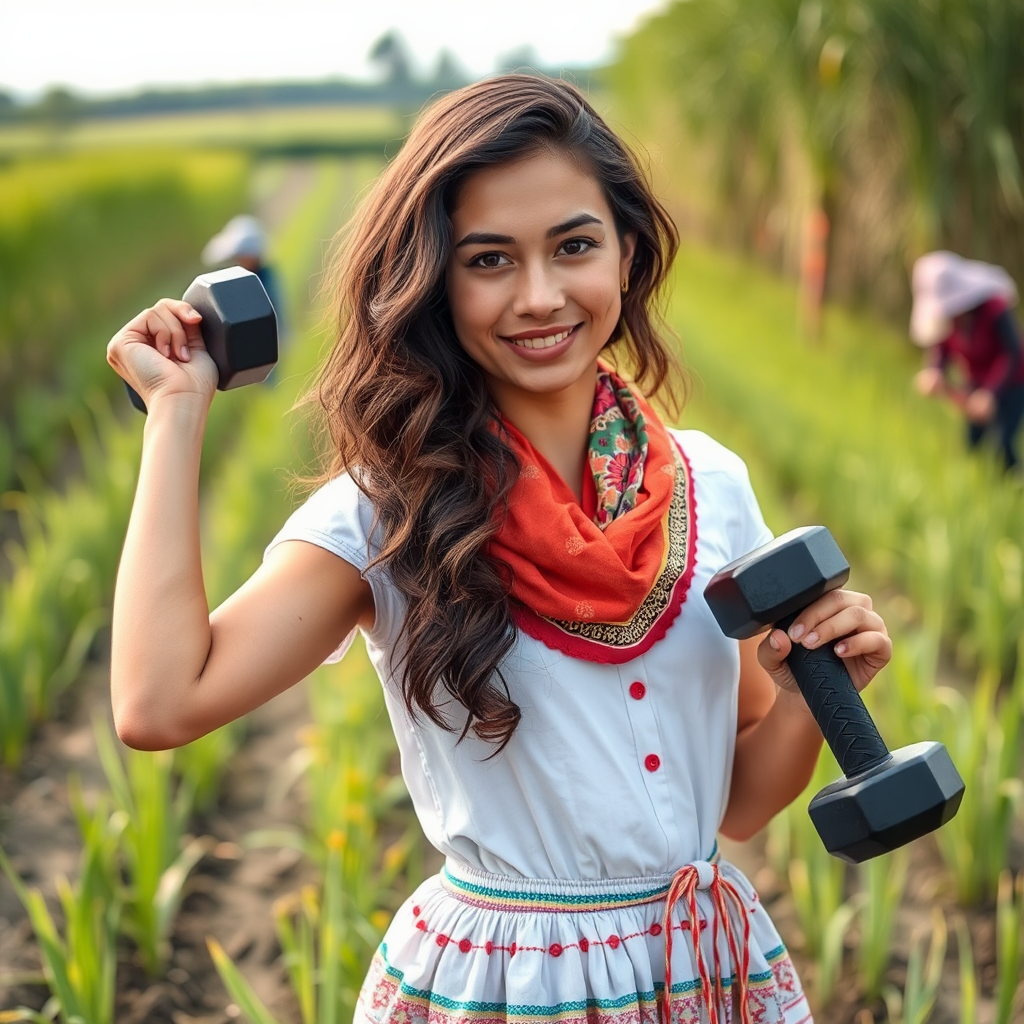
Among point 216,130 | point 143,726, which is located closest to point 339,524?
point 143,726

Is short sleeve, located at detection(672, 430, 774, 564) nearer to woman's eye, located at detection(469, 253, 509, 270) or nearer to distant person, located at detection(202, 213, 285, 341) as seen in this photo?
woman's eye, located at detection(469, 253, 509, 270)

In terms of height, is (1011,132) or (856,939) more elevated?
(1011,132)

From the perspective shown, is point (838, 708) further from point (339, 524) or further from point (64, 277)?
point (64, 277)

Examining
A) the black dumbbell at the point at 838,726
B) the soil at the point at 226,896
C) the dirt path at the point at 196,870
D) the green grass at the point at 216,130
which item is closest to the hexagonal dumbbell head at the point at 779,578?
the black dumbbell at the point at 838,726

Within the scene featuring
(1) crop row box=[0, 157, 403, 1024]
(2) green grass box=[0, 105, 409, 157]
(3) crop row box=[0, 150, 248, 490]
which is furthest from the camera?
(2) green grass box=[0, 105, 409, 157]

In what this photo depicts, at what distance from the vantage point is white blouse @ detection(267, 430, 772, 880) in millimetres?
1322

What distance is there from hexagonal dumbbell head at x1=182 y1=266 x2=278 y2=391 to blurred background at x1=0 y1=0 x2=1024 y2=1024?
0.53 m

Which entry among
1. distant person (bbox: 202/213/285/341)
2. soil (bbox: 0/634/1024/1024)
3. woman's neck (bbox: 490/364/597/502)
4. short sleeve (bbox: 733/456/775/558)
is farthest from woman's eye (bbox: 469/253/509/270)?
distant person (bbox: 202/213/285/341)

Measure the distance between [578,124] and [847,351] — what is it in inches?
310

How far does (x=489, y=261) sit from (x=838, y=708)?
580 mm

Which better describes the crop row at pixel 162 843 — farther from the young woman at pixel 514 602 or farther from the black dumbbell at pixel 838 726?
the black dumbbell at pixel 838 726

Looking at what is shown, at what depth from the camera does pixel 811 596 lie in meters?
1.28

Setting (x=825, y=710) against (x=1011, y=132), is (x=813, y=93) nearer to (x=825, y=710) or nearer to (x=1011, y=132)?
(x=1011, y=132)

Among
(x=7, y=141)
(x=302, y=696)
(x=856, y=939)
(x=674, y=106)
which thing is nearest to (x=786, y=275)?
(x=674, y=106)
